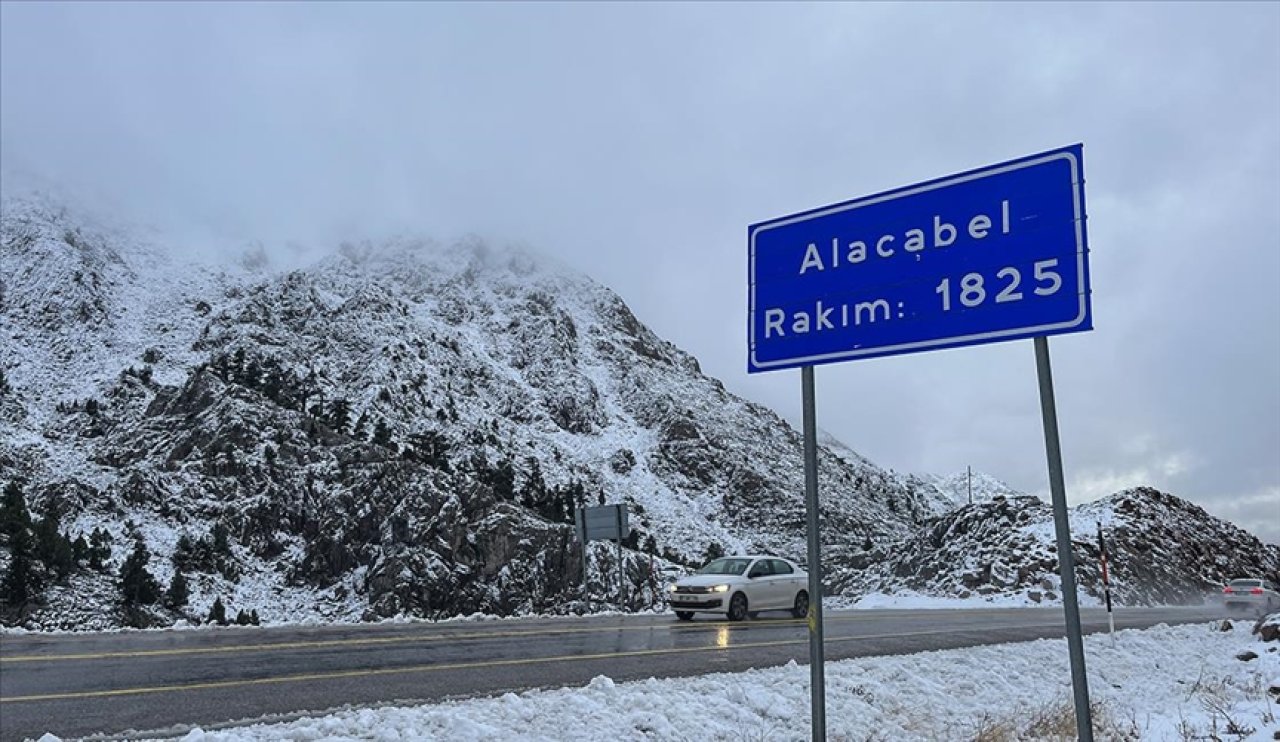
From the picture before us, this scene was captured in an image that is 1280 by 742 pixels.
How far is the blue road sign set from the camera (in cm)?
474

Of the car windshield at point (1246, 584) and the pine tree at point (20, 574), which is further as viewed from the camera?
Answer: the pine tree at point (20, 574)

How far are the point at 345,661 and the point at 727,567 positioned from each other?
1234cm

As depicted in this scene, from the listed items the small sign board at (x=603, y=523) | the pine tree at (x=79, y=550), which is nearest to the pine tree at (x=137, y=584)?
the pine tree at (x=79, y=550)

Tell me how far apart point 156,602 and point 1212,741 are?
Result: 79386 mm

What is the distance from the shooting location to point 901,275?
5270 mm

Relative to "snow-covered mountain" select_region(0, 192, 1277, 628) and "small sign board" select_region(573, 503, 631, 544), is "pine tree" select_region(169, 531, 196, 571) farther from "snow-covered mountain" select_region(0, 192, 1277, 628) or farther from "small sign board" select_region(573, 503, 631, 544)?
"small sign board" select_region(573, 503, 631, 544)

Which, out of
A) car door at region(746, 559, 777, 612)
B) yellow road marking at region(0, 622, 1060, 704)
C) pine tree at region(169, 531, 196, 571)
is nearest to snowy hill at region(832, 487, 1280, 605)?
car door at region(746, 559, 777, 612)

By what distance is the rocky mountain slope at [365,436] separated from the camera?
94.3m

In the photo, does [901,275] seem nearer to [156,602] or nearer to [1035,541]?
[1035,541]

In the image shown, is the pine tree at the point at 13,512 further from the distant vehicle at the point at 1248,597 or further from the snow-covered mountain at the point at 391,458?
the distant vehicle at the point at 1248,597

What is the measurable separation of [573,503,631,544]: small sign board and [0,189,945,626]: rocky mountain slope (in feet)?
179

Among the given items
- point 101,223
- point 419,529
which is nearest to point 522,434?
point 419,529

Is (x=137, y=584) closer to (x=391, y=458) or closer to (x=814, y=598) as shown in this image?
(x=391, y=458)

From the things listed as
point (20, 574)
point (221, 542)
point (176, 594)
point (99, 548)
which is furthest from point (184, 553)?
point (20, 574)
